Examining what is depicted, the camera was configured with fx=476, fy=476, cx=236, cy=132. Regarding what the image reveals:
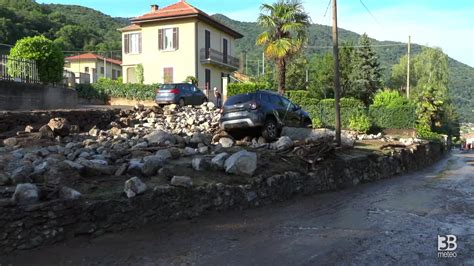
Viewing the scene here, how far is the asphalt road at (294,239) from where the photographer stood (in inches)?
254

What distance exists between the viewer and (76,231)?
7180mm

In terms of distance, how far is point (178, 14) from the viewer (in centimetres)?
4150

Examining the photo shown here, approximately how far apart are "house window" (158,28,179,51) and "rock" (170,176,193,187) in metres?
34.6

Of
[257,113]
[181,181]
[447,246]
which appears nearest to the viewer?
[447,246]

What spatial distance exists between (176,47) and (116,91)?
8.11 metres

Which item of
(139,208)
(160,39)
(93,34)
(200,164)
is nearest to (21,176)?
(139,208)

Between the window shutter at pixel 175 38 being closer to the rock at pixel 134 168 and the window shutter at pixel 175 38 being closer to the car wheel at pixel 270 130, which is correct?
the car wheel at pixel 270 130

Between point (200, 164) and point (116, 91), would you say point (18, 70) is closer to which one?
point (200, 164)

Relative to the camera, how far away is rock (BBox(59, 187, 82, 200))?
7.28 metres

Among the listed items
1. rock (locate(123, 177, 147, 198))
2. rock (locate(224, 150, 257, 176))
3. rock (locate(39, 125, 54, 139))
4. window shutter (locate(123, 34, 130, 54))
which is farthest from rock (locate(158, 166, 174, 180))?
window shutter (locate(123, 34, 130, 54))

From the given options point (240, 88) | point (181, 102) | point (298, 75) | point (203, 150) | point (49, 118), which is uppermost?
point (298, 75)

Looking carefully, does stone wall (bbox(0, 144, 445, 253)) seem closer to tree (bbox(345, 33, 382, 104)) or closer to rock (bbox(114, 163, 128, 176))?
rock (bbox(114, 163, 128, 176))

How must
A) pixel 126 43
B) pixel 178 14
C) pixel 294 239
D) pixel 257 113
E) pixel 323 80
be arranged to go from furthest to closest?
pixel 323 80 → pixel 126 43 → pixel 178 14 → pixel 257 113 → pixel 294 239

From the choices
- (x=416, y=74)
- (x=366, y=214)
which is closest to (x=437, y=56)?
(x=416, y=74)
